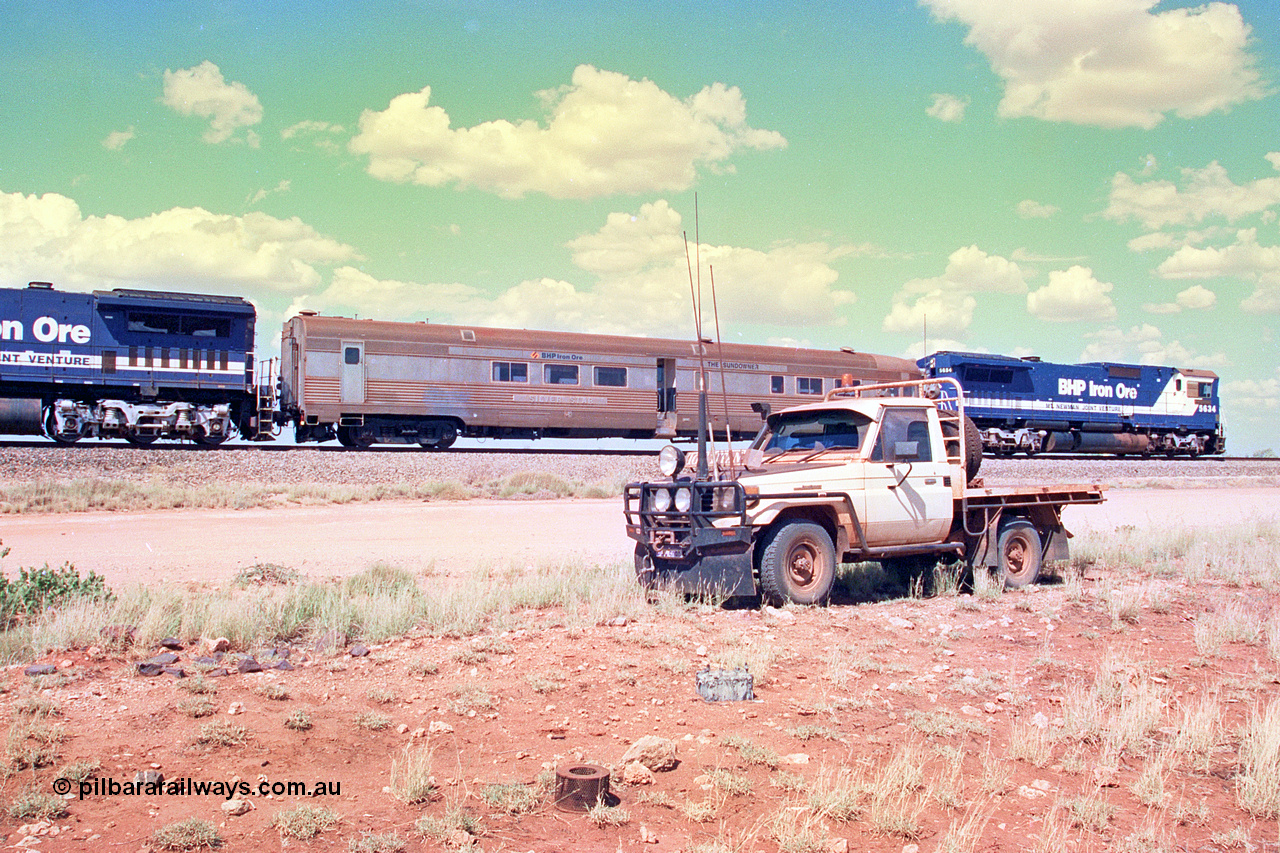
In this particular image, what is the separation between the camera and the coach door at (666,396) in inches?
1107

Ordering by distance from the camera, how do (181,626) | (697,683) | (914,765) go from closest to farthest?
(914,765), (697,683), (181,626)

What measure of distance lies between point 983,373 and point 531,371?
17.2 metres

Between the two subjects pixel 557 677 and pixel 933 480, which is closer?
pixel 557 677

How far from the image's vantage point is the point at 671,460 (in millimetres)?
8367

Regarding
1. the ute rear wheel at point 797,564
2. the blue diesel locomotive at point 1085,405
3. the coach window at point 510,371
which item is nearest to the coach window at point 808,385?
the blue diesel locomotive at point 1085,405

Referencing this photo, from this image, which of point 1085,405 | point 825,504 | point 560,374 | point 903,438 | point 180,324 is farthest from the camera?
point 1085,405

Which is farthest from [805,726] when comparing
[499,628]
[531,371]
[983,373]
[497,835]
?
[983,373]

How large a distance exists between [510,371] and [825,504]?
17.8 meters

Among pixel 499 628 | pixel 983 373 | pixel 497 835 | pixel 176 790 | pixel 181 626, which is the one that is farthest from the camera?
pixel 983 373

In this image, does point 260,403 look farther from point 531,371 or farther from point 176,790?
point 176,790

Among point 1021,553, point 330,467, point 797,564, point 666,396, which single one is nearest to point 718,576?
point 797,564

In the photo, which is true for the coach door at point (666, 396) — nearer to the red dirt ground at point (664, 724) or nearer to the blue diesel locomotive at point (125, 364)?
the blue diesel locomotive at point (125, 364)

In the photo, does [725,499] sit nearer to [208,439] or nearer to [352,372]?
[352,372]

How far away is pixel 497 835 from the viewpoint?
414 centimetres
